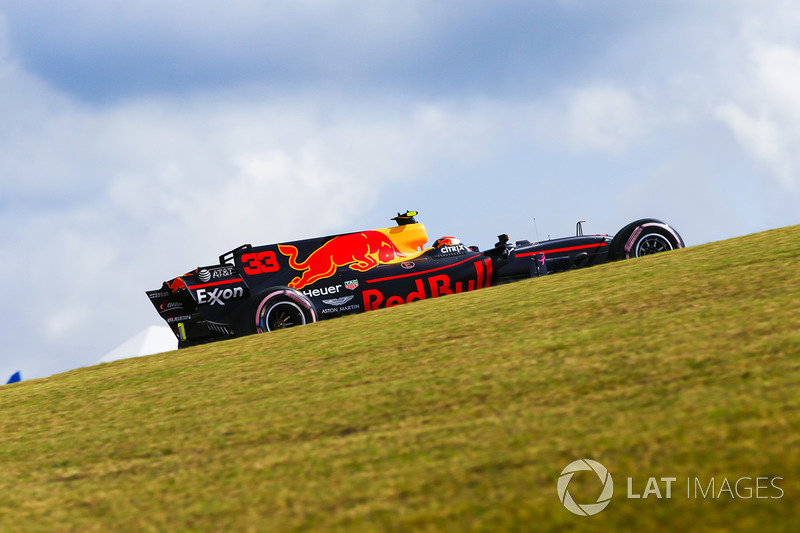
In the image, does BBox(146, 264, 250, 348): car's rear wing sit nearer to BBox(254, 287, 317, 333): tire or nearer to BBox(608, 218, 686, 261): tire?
BBox(254, 287, 317, 333): tire

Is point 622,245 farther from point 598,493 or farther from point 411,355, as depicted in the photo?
point 598,493

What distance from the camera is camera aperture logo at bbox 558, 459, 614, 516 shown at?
3.69m

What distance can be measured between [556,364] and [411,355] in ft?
5.93

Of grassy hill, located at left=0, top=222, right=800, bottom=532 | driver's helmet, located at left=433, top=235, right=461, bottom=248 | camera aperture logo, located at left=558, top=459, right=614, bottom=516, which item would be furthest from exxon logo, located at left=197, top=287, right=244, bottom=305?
camera aperture logo, located at left=558, top=459, right=614, bottom=516

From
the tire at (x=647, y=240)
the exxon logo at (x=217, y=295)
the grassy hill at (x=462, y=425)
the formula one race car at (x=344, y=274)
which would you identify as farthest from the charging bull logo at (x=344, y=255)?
the tire at (x=647, y=240)

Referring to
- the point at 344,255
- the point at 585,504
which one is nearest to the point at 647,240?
the point at 344,255

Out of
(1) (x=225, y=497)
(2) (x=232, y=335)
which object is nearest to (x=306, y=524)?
(1) (x=225, y=497)

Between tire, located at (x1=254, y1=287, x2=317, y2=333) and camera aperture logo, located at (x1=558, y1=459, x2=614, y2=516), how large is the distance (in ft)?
25.2

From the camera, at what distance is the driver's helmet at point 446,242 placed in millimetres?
13016

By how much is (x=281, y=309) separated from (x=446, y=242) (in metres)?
3.45

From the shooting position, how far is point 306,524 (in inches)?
156

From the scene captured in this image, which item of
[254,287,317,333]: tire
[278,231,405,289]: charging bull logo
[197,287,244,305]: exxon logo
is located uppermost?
[278,231,405,289]: charging bull logo

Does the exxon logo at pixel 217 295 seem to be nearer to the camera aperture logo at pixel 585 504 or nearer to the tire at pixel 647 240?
the tire at pixel 647 240

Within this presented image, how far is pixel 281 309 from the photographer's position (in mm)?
11445
